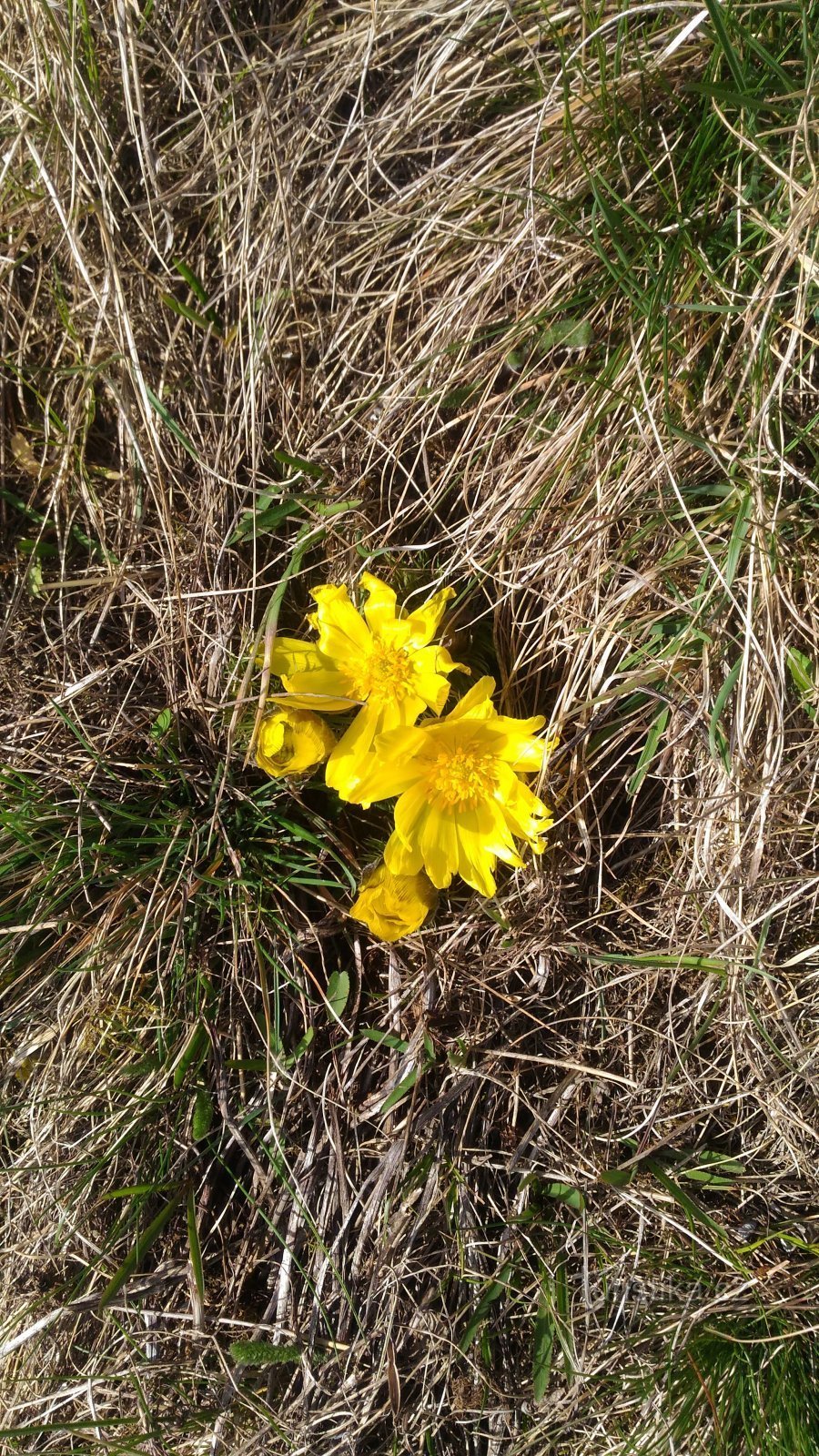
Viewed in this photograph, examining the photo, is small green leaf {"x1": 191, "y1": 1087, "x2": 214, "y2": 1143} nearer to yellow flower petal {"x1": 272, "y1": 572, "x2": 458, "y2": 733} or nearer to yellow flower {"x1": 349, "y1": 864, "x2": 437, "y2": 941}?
yellow flower {"x1": 349, "y1": 864, "x2": 437, "y2": 941}

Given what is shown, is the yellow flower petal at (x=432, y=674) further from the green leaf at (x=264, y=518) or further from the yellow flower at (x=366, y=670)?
the green leaf at (x=264, y=518)

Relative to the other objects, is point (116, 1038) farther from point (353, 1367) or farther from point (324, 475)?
point (324, 475)

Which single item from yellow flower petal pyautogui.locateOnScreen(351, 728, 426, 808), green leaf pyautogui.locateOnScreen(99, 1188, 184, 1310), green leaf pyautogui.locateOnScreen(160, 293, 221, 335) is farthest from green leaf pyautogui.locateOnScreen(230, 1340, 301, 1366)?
green leaf pyautogui.locateOnScreen(160, 293, 221, 335)

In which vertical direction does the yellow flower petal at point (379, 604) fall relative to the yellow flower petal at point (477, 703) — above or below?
above

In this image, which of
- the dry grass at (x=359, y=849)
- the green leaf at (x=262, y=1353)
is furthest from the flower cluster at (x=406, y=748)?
the green leaf at (x=262, y=1353)

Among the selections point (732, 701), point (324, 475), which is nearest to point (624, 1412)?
point (732, 701)

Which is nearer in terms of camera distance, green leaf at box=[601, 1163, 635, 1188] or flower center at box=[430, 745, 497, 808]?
flower center at box=[430, 745, 497, 808]

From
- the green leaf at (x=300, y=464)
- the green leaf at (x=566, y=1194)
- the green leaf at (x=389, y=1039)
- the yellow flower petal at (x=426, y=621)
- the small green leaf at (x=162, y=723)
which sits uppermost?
the green leaf at (x=300, y=464)
